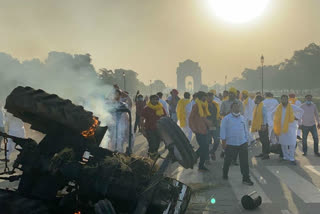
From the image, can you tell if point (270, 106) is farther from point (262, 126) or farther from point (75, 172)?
point (75, 172)

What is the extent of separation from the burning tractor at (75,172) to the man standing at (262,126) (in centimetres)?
723

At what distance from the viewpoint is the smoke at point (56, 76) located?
10609 millimetres

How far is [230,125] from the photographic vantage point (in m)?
7.91

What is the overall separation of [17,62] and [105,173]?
9.17 m

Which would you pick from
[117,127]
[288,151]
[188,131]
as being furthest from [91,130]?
[188,131]

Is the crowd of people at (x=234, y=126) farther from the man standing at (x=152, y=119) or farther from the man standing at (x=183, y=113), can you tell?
the man standing at (x=183, y=113)

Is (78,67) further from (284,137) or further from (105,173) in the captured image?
(105,173)

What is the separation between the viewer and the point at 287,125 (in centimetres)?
1039

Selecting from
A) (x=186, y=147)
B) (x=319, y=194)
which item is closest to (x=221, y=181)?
(x=319, y=194)

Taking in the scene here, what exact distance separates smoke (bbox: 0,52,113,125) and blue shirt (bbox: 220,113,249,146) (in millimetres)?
3150

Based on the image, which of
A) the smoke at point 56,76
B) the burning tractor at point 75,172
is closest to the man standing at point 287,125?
the smoke at point 56,76

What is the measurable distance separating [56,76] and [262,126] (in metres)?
7.53

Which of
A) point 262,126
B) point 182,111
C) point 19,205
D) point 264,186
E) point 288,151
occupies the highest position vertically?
point 182,111

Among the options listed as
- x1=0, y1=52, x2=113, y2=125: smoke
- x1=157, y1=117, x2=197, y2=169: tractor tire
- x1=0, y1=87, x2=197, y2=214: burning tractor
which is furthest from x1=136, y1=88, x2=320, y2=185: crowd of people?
x1=157, y1=117, x2=197, y2=169: tractor tire
